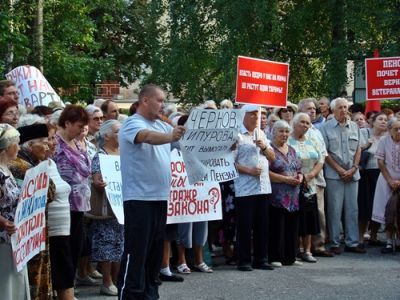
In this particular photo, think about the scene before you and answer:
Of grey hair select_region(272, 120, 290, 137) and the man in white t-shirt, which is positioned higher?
grey hair select_region(272, 120, 290, 137)

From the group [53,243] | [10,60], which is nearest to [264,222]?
[53,243]

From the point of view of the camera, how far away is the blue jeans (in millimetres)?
12508

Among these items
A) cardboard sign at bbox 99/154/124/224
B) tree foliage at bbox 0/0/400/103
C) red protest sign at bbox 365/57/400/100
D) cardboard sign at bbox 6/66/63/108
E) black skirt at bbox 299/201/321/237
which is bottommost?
black skirt at bbox 299/201/321/237

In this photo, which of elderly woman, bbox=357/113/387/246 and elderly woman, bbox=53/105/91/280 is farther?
elderly woman, bbox=357/113/387/246

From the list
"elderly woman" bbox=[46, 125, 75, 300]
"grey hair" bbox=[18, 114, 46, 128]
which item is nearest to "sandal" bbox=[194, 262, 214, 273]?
"elderly woman" bbox=[46, 125, 75, 300]

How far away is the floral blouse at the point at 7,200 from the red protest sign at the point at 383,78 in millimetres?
9993

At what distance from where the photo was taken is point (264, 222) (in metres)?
11.1

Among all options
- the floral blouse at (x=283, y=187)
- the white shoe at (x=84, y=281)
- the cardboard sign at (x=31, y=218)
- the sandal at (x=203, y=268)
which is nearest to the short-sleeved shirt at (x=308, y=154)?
the floral blouse at (x=283, y=187)

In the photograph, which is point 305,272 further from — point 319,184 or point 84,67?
point 84,67

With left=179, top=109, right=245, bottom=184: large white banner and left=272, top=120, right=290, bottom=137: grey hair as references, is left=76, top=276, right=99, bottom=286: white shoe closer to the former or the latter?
left=179, top=109, right=245, bottom=184: large white banner

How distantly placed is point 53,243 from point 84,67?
15331 millimetres

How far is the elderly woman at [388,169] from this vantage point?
1247 cm

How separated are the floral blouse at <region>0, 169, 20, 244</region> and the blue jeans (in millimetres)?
6551

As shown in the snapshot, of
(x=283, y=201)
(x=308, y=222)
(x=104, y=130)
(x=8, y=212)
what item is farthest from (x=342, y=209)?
(x=8, y=212)
